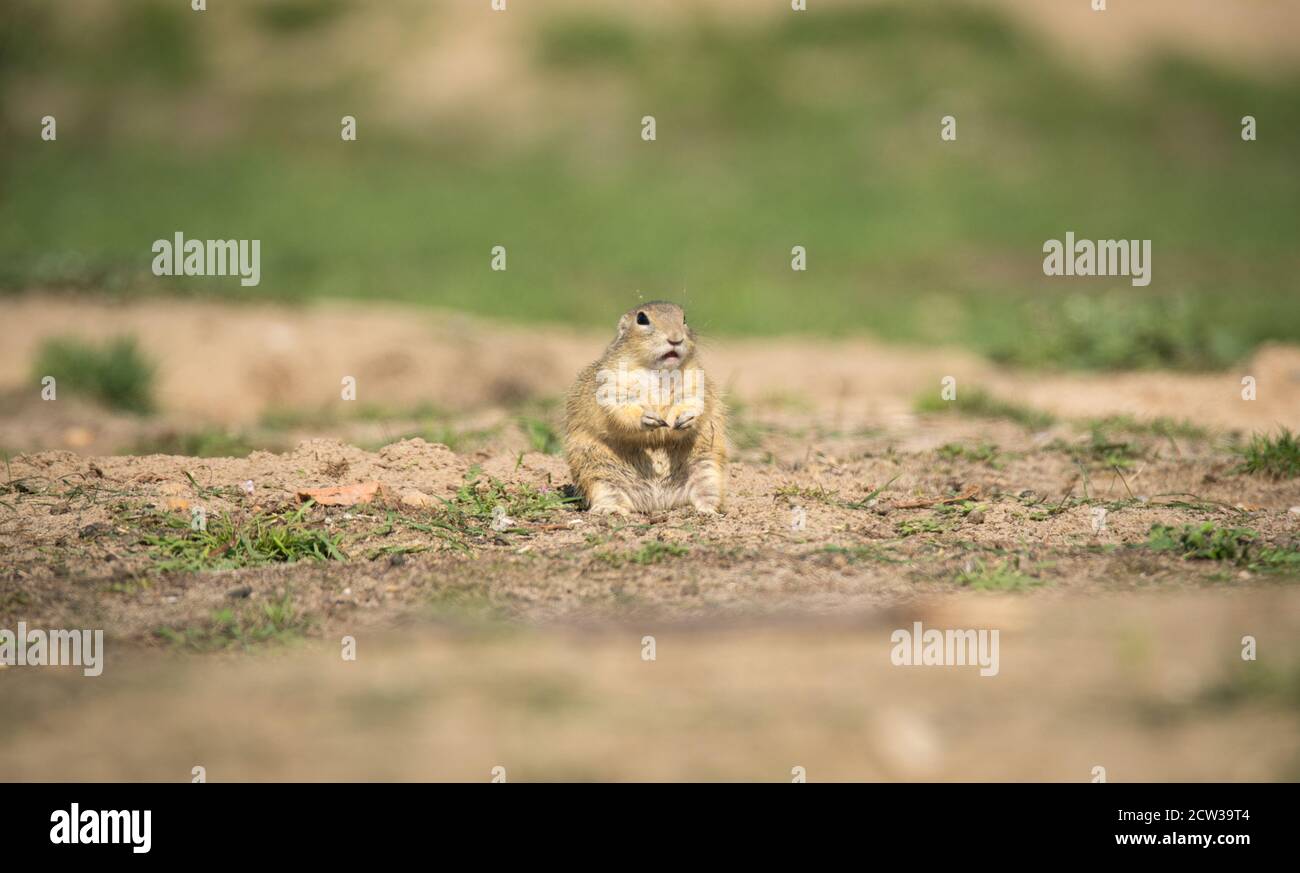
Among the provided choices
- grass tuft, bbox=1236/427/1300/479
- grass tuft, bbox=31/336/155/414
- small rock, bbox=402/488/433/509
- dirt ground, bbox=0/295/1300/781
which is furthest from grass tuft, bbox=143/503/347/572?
grass tuft, bbox=31/336/155/414

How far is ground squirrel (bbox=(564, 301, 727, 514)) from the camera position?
5.46 meters

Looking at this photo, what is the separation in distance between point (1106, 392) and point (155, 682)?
243 inches

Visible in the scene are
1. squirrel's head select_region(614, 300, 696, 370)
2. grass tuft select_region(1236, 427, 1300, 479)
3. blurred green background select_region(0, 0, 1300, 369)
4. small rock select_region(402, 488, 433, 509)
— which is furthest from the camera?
blurred green background select_region(0, 0, 1300, 369)

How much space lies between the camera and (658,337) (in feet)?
17.8

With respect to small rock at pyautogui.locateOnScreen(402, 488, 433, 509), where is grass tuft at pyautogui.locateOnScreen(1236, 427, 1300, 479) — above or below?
above

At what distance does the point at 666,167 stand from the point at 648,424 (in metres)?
17.4

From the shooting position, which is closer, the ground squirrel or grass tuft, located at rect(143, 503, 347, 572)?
grass tuft, located at rect(143, 503, 347, 572)

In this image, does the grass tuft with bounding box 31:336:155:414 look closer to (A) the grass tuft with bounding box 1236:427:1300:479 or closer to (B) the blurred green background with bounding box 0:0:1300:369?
(B) the blurred green background with bounding box 0:0:1300:369

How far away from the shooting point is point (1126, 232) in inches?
690

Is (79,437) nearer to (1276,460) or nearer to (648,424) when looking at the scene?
(648,424)

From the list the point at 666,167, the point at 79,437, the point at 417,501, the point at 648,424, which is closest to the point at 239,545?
the point at 417,501

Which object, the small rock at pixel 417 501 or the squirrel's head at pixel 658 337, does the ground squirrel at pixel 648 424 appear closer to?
the squirrel's head at pixel 658 337
